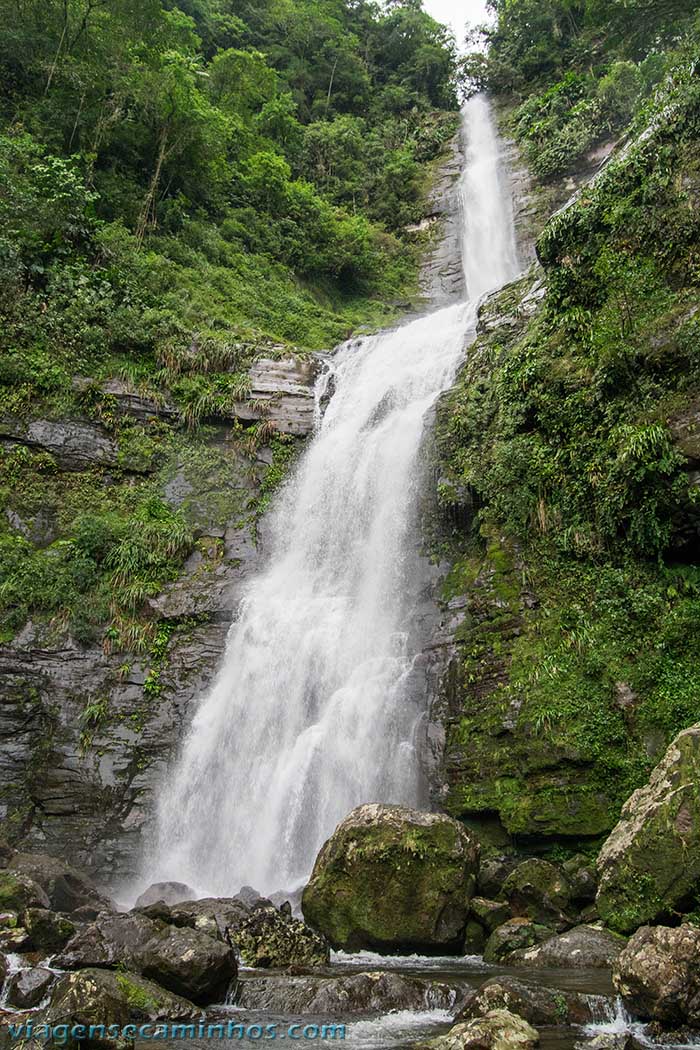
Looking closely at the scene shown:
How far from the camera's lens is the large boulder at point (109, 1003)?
15.1 ft

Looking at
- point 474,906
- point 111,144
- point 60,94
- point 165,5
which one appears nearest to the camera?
point 474,906

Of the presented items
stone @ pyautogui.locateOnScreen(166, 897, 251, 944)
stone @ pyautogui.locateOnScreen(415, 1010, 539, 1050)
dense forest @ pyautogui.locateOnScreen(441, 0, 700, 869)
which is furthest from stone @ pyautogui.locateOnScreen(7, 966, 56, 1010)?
dense forest @ pyautogui.locateOnScreen(441, 0, 700, 869)

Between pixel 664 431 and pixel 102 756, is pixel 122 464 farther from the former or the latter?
pixel 664 431

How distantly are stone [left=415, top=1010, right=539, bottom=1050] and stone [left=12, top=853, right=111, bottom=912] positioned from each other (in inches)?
212

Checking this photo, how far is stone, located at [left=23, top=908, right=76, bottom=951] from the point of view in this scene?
21.9 feet

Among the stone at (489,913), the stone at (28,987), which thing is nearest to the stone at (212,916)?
the stone at (28,987)

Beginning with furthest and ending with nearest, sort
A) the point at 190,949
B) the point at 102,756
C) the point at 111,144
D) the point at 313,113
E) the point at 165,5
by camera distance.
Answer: the point at 313,113 → the point at 165,5 → the point at 111,144 → the point at 102,756 → the point at 190,949

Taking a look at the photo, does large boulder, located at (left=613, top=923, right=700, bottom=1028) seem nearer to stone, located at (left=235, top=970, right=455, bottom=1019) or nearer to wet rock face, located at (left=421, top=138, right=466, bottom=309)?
stone, located at (left=235, top=970, right=455, bottom=1019)

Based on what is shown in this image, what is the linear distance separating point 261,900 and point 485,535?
6.43 m

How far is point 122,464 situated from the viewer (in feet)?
51.0

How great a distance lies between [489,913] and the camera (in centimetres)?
727

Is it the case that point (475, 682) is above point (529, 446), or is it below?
below

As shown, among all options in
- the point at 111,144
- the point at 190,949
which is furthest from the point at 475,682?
the point at 111,144

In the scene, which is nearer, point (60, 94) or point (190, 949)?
point (190, 949)
